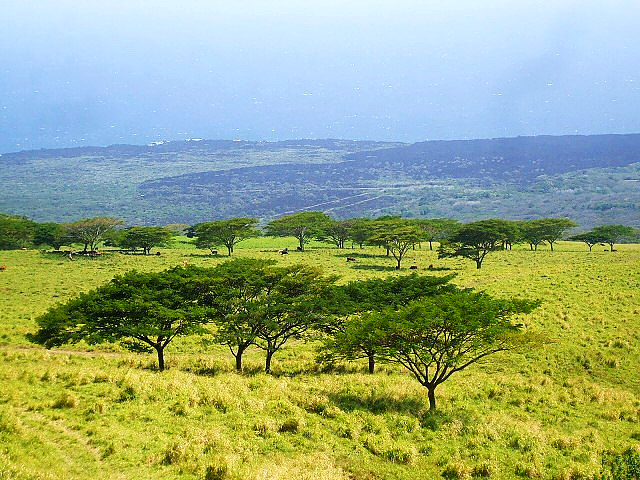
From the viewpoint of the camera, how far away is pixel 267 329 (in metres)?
26.5

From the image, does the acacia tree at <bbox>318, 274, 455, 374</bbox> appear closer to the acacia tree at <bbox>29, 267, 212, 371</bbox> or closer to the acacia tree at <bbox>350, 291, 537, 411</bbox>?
the acacia tree at <bbox>350, 291, 537, 411</bbox>

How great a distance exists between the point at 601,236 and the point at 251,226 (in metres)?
57.7

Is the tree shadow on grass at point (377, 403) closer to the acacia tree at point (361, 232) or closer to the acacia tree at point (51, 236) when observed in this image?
the acacia tree at point (361, 232)

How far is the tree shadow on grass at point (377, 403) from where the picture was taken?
65.6 feet

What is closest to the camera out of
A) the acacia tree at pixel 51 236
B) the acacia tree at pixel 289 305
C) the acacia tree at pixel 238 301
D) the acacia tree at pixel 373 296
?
the acacia tree at pixel 238 301

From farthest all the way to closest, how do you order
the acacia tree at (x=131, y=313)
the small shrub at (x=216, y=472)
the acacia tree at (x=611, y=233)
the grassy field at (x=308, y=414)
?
1. the acacia tree at (x=611, y=233)
2. the acacia tree at (x=131, y=313)
3. the grassy field at (x=308, y=414)
4. the small shrub at (x=216, y=472)

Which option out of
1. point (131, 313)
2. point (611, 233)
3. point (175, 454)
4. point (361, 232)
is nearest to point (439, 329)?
point (175, 454)

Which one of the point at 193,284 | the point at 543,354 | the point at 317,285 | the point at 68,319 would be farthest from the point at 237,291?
the point at 543,354

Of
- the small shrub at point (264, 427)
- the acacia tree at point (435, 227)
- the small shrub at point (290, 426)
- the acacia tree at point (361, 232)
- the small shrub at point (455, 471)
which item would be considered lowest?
the acacia tree at point (435, 227)

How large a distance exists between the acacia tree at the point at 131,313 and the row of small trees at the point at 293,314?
5 centimetres

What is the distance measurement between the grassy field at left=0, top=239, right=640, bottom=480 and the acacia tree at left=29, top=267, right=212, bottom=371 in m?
1.48

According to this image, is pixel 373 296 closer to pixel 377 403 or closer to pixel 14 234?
pixel 377 403

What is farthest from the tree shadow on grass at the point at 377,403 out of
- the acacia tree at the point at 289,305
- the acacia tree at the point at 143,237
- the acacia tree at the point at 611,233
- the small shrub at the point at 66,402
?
the acacia tree at the point at 611,233

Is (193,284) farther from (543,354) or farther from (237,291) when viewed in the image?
(543,354)
